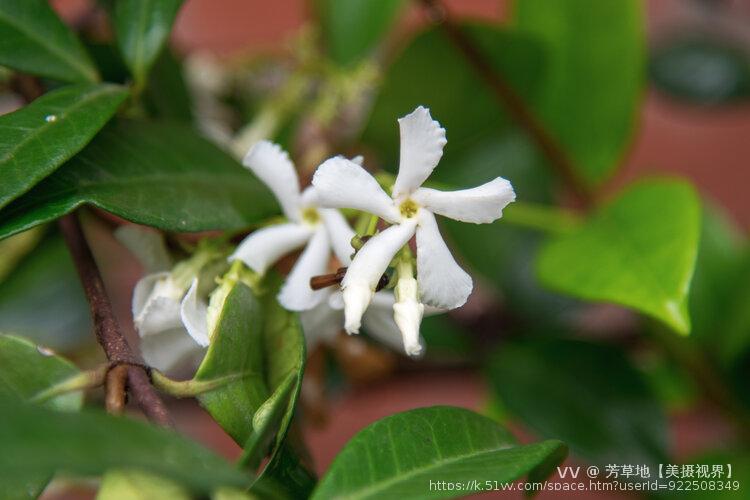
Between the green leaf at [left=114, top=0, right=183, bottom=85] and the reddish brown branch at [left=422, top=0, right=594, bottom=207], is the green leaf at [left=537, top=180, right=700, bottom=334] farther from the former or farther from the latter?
the green leaf at [left=114, top=0, right=183, bottom=85]

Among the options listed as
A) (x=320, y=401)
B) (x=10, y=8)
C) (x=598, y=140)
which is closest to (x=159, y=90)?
(x=10, y=8)

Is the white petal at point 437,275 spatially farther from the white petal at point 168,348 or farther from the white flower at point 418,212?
the white petal at point 168,348

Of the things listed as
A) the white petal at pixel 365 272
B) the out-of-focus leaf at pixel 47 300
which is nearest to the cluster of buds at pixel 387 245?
the white petal at pixel 365 272

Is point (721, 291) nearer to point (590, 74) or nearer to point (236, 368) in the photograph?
point (590, 74)

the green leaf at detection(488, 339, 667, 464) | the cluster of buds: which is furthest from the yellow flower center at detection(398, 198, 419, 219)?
the green leaf at detection(488, 339, 667, 464)

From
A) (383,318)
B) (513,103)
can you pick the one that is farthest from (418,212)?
(513,103)
